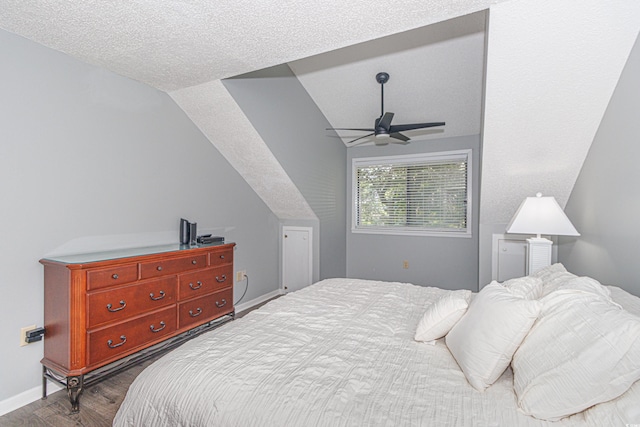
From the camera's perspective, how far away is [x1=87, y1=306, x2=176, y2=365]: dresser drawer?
2.00m

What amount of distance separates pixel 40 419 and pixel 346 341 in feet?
6.27

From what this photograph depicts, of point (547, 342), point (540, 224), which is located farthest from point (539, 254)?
point (547, 342)

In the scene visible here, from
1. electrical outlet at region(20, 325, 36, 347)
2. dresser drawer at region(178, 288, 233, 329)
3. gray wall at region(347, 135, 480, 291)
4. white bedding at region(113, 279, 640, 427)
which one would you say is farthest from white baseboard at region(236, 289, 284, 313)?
white bedding at region(113, 279, 640, 427)

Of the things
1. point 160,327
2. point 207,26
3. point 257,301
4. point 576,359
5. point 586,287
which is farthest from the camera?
point 257,301

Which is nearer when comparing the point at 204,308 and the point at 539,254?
the point at 539,254

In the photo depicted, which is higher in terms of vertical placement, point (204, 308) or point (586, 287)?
point (586, 287)

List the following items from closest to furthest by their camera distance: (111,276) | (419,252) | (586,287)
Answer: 1. (586,287)
2. (111,276)
3. (419,252)

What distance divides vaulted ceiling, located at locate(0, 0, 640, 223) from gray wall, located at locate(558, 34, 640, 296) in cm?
16

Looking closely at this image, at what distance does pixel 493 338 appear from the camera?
1175 millimetres

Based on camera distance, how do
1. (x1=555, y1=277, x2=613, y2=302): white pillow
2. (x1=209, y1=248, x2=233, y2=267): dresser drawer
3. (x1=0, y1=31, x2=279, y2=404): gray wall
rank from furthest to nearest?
(x1=209, y1=248, x2=233, y2=267): dresser drawer
(x1=0, y1=31, x2=279, y2=404): gray wall
(x1=555, y1=277, x2=613, y2=302): white pillow

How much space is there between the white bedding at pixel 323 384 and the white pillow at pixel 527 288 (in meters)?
0.32

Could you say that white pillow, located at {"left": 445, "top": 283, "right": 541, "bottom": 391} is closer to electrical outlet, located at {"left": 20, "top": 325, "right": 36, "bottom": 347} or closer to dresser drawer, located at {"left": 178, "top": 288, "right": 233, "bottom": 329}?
dresser drawer, located at {"left": 178, "top": 288, "right": 233, "bottom": 329}

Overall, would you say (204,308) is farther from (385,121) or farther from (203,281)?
(385,121)

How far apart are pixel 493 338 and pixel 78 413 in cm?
234
